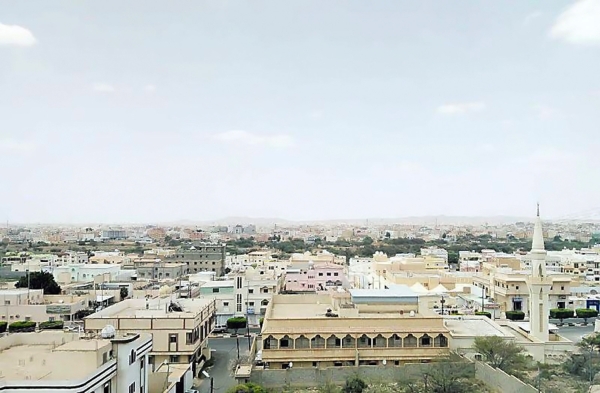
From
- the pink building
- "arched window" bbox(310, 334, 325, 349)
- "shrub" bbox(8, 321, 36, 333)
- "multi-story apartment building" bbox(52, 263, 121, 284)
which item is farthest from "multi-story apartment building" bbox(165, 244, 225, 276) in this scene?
"arched window" bbox(310, 334, 325, 349)

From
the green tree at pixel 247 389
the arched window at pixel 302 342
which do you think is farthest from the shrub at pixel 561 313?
the green tree at pixel 247 389

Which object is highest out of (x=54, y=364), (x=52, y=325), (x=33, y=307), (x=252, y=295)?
(x=54, y=364)

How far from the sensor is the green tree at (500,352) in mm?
19094

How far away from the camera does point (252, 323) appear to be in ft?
105

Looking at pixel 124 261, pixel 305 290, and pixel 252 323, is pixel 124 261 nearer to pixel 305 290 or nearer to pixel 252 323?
pixel 305 290

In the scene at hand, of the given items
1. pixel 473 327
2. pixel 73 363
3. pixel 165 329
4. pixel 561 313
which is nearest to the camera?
pixel 73 363

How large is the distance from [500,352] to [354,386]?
17.7ft

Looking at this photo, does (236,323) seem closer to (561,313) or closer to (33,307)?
(33,307)

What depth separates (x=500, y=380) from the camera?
17.4 metres

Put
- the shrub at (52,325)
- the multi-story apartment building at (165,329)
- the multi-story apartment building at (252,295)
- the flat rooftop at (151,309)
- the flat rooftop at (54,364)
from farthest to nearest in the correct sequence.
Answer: the multi-story apartment building at (252,295) < the shrub at (52,325) < the flat rooftop at (151,309) < the multi-story apartment building at (165,329) < the flat rooftop at (54,364)

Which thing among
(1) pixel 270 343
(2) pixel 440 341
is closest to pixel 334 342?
(1) pixel 270 343

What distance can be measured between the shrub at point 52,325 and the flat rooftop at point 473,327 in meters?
17.7

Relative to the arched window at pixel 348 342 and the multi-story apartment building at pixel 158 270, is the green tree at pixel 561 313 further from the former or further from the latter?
the multi-story apartment building at pixel 158 270

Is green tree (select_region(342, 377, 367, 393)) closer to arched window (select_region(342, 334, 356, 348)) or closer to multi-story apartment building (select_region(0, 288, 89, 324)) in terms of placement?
arched window (select_region(342, 334, 356, 348))
